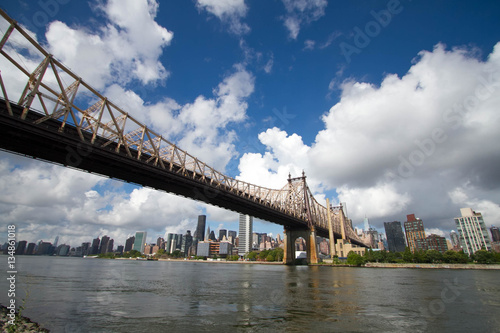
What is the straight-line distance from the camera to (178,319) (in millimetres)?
12594

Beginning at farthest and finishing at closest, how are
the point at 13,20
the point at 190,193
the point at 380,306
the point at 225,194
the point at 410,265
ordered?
the point at 410,265 < the point at 225,194 < the point at 190,193 < the point at 13,20 < the point at 380,306

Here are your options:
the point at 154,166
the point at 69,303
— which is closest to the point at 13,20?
the point at 154,166

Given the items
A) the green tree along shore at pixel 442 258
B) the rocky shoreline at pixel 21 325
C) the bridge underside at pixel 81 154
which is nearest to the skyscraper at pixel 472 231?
the green tree along shore at pixel 442 258

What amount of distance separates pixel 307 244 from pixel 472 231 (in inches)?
5664

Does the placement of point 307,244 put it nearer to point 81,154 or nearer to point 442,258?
point 442,258

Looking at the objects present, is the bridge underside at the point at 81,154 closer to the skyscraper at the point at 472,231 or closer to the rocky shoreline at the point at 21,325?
the rocky shoreline at the point at 21,325

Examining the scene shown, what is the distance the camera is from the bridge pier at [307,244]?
86875 mm

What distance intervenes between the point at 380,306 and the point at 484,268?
86.8 m

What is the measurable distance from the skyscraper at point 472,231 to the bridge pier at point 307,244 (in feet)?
448

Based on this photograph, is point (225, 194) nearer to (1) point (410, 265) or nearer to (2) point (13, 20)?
(2) point (13, 20)

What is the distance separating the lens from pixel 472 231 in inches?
6452

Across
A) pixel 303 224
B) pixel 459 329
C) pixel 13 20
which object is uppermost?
pixel 13 20

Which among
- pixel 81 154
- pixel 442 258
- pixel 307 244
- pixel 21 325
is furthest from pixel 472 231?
pixel 21 325

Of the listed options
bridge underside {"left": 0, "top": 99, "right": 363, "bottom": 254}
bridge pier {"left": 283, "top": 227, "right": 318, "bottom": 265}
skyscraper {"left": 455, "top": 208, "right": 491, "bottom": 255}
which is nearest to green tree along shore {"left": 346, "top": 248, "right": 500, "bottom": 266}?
bridge pier {"left": 283, "top": 227, "right": 318, "bottom": 265}
